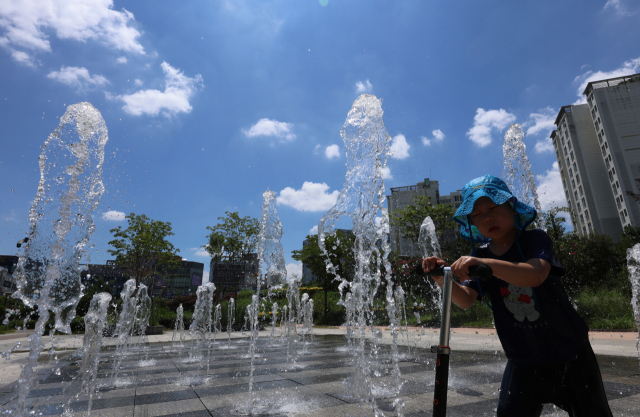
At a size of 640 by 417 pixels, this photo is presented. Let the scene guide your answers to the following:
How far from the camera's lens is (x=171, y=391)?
4211 mm

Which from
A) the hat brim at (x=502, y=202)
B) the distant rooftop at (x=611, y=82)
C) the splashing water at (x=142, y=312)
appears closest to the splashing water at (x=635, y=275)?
the hat brim at (x=502, y=202)

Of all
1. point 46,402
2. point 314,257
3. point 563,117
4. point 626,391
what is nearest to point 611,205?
point 563,117

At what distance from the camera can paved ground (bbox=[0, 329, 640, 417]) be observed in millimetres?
3309

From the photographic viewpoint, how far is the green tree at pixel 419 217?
72.1 ft

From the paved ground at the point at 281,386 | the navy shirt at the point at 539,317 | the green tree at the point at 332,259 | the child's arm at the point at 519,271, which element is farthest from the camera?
the green tree at the point at 332,259

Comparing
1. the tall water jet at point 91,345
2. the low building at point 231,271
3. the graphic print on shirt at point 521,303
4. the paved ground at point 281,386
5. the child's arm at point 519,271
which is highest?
the low building at point 231,271

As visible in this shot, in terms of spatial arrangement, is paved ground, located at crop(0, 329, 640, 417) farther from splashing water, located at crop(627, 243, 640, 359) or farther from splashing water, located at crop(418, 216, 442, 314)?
splashing water, located at crop(418, 216, 442, 314)

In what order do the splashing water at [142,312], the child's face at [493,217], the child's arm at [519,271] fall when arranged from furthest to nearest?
the splashing water at [142,312] < the child's face at [493,217] < the child's arm at [519,271]

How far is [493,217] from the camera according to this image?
167 cm

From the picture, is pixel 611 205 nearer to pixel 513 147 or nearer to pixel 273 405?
pixel 513 147

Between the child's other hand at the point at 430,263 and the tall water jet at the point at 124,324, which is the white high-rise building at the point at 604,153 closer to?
the tall water jet at the point at 124,324

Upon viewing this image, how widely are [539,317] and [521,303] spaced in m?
0.09

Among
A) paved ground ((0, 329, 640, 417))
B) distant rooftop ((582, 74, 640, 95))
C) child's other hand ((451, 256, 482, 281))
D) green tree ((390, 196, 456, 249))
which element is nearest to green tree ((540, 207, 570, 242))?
green tree ((390, 196, 456, 249))

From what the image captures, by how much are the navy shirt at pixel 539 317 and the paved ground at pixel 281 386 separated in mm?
1795
